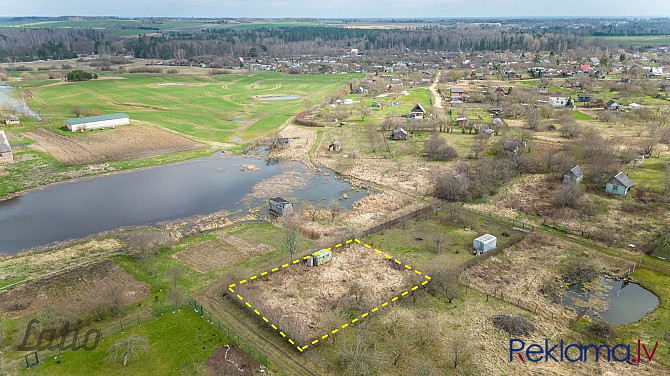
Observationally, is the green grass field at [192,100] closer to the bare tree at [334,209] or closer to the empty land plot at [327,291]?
the bare tree at [334,209]

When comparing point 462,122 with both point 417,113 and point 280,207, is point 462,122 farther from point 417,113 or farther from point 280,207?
point 280,207

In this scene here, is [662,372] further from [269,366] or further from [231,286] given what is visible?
[231,286]

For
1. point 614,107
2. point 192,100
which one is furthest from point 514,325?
point 192,100

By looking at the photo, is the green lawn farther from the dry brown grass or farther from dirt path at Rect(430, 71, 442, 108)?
dirt path at Rect(430, 71, 442, 108)

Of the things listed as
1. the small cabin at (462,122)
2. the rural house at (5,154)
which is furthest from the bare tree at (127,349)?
the small cabin at (462,122)

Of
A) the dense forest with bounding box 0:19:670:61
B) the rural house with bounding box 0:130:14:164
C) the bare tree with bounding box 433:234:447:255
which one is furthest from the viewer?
the dense forest with bounding box 0:19:670:61

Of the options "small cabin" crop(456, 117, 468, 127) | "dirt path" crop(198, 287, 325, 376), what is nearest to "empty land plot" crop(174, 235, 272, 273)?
"dirt path" crop(198, 287, 325, 376)

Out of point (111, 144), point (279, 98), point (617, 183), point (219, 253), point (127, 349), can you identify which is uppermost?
point (617, 183)
